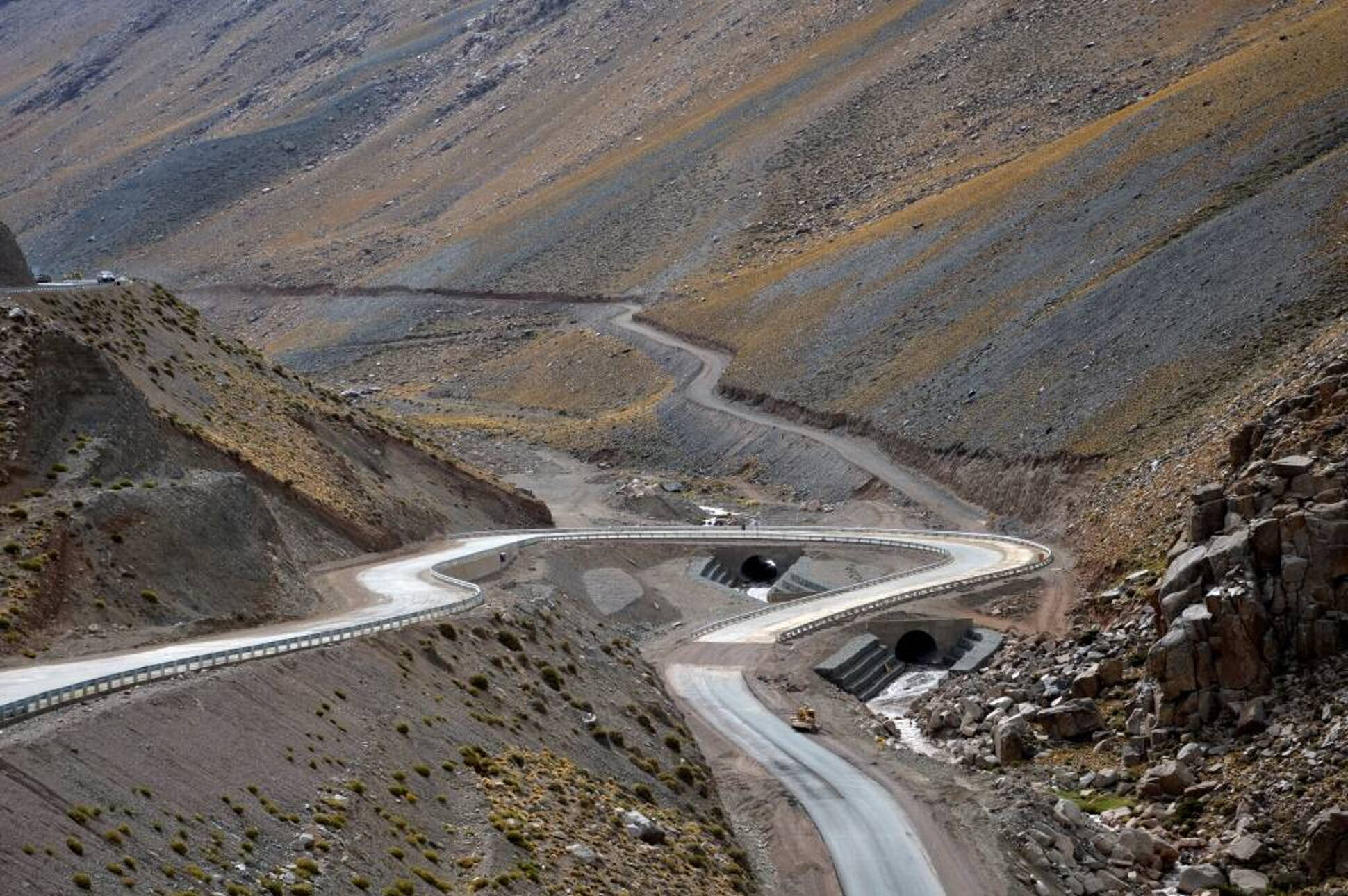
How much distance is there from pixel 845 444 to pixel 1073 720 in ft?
137

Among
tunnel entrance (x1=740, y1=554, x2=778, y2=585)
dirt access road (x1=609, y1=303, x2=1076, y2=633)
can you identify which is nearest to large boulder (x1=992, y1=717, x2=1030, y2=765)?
dirt access road (x1=609, y1=303, x2=1076, y2=633)

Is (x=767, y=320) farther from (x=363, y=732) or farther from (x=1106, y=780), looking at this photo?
(x=363, y=732)

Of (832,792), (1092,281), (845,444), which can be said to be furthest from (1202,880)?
(1092,281)

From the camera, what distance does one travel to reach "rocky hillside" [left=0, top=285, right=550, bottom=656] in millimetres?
35812

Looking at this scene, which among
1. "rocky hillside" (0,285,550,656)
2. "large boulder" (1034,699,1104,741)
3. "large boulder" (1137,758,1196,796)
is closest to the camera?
"rocky hillside" (0,285,550,656)

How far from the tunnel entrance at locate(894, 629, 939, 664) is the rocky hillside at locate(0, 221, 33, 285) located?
92.1 ft

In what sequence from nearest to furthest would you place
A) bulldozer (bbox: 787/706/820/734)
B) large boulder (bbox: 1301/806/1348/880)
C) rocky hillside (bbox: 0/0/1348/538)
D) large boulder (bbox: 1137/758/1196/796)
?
large boulder (bbox: 1301/806/1348/880), large boulder (bbox: 1137/758/1196/796), bulldozer (bbox: 787/706/820/734), rocky hillside (bbox: 0/0/1348/538)

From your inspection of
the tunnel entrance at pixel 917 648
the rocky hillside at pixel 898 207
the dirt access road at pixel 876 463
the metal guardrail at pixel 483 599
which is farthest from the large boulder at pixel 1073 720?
the rocky hillside at pixel 898 207

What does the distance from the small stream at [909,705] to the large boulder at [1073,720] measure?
265cm

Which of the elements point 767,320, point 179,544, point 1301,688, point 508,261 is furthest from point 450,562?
→ point 508,261

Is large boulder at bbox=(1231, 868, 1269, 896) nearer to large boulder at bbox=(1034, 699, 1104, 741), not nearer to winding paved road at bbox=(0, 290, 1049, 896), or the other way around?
winding paved road at bbox=(0, 290, 1049, 896)

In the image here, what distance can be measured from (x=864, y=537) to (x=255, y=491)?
2793 cm

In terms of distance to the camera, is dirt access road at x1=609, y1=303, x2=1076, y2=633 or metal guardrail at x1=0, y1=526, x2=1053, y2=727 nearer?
metal guardrail at x1=0, y1=526, x2=1053, y2=727

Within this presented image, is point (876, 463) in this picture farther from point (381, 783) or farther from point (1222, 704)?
point (381, 783)
